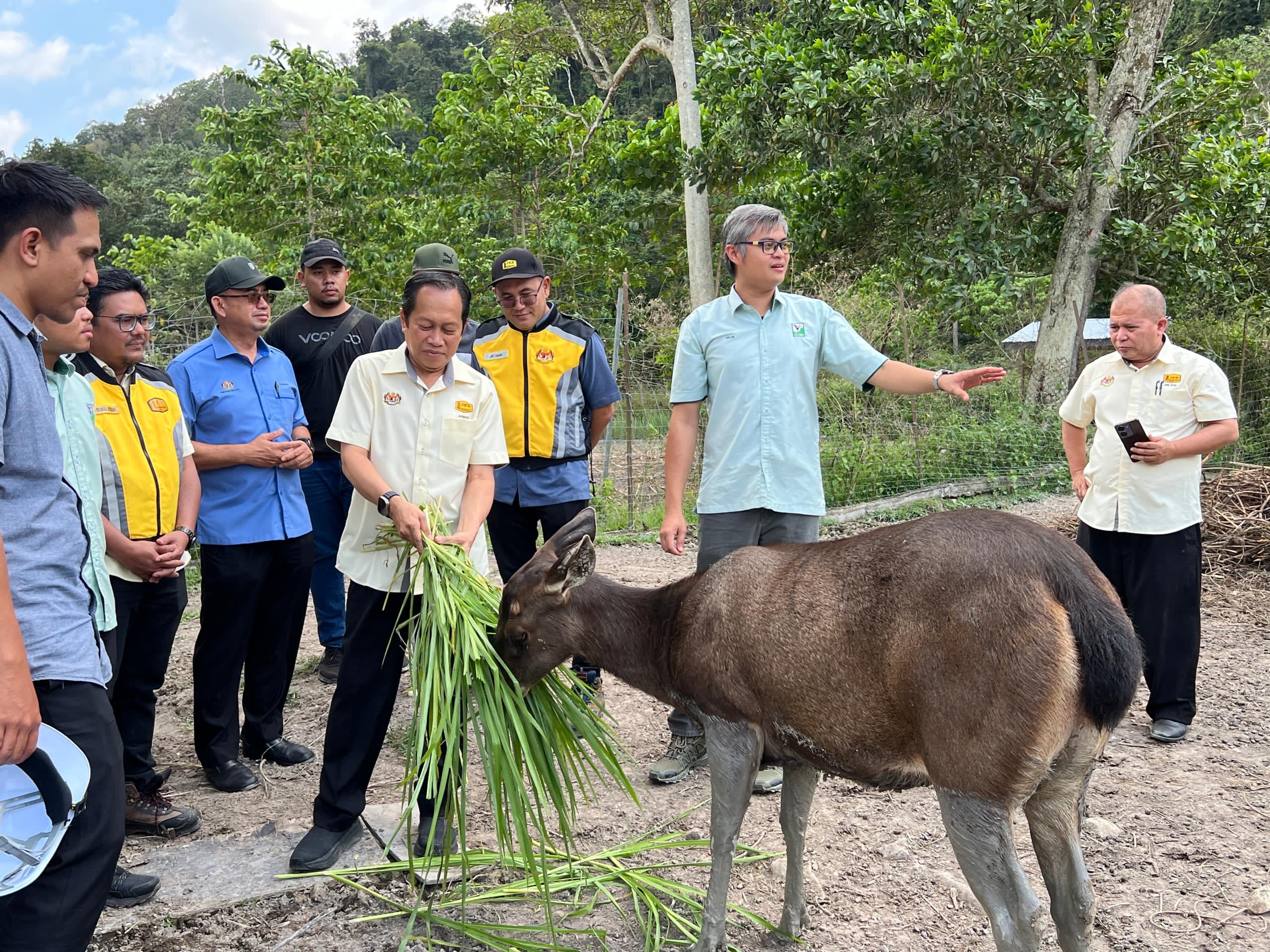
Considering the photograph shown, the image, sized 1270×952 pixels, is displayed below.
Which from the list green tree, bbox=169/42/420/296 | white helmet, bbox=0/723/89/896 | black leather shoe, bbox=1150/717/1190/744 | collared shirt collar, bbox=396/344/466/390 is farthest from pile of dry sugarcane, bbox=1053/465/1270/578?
green tree, bbox=169/42/420/296

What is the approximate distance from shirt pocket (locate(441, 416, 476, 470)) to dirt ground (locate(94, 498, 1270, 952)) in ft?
5.60

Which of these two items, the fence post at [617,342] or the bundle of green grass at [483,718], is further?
the fence post at [617,342]

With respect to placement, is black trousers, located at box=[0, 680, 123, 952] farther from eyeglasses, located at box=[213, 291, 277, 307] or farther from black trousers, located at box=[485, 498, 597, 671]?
black trousers, located at box=[485, 498, 597, 671]

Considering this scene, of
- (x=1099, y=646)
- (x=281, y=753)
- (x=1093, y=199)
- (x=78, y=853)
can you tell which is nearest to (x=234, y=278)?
(x=281, y=753)

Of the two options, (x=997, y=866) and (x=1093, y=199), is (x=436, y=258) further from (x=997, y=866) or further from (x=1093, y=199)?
(x=1093, y=199)

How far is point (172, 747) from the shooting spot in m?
5.54

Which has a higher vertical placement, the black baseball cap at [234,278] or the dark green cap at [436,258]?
the dark green cap at [436,258]

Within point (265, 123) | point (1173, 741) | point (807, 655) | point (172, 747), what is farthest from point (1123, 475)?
point (265, 123)

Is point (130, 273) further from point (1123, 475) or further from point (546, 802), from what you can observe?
point (1123, 475)

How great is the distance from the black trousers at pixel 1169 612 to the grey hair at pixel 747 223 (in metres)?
2.74

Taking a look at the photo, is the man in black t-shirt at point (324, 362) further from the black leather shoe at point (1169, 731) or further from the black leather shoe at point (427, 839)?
the black leather shoe at point (1169, 731)

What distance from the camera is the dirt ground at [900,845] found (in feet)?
11.7

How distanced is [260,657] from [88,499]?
247 cm

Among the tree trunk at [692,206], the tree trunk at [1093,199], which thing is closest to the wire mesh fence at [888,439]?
the tree trunk at [1093,199]
